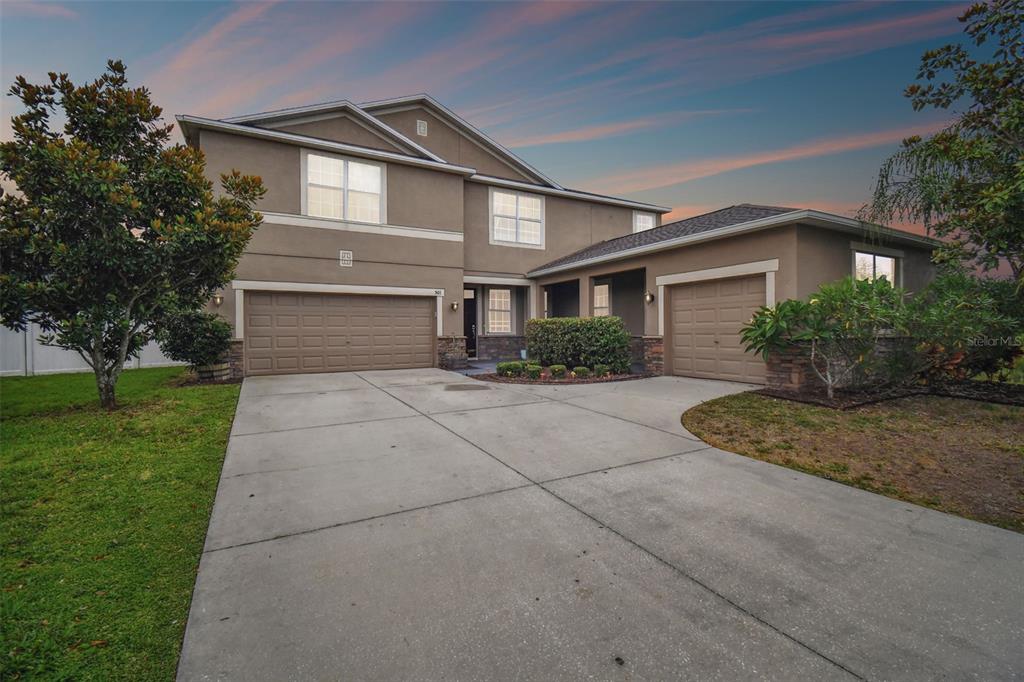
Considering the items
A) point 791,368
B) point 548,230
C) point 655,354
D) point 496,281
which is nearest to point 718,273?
point 655,354

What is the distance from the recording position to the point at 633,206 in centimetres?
1816

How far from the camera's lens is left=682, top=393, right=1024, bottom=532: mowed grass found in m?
3.79

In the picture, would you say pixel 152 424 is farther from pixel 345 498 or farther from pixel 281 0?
pixel 281 0

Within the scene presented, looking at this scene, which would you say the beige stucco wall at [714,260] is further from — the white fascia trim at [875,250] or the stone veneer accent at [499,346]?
the stone veneer accent at [499,346]

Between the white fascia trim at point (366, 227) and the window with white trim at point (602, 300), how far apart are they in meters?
5.05


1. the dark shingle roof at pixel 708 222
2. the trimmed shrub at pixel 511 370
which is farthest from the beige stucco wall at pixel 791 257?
the trimmed shrub at pixel 511 370

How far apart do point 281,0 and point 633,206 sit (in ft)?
44.3

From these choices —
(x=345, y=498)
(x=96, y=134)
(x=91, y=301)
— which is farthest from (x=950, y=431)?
(x=96, y=134)

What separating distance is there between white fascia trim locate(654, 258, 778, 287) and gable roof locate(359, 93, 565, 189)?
7.45 metres

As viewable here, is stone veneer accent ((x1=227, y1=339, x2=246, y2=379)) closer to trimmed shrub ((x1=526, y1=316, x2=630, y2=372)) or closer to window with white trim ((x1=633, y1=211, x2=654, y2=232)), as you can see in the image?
trimmed shrub ((x1=526, y1=316, x2=630, y2=372))

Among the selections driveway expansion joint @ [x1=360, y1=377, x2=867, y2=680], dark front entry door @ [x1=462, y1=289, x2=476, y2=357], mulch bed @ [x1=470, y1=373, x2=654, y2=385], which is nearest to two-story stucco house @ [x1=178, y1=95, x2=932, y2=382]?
dark front entry door @ [x1=462, y1=289, x2=476, y2=357]

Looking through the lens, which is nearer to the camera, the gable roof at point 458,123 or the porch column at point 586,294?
the porch column at point 586,294

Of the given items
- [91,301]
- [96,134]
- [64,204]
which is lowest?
[91,301]

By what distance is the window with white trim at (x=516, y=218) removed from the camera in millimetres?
15500
